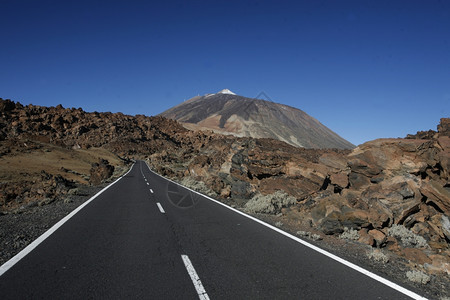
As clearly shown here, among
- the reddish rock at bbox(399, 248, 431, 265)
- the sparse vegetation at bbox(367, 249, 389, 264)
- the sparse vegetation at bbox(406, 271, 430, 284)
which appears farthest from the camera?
the reddish rock at bbox(399, 248, 431, 265)

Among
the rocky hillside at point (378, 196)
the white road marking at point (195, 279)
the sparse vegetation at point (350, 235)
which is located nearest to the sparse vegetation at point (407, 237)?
the rocky hillside at point (378, 196)

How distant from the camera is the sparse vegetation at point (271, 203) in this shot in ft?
34.5

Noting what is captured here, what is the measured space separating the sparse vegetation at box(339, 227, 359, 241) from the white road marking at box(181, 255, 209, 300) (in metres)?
4.39

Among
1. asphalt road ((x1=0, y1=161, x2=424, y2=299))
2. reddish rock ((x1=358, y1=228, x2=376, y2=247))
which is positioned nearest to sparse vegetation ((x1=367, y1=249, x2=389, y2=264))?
asphalt road ((x1=0, y1=161, x2=424, y2=299))

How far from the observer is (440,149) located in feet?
29.5

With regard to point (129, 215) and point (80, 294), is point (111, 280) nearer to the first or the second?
point (80, 294)

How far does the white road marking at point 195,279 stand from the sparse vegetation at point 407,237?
5.75 m

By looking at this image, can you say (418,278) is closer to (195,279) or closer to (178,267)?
(195,279)

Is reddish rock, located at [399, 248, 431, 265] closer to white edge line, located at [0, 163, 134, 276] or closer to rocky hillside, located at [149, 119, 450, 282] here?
rocky hillside, located at [149, 119, 450, 282]

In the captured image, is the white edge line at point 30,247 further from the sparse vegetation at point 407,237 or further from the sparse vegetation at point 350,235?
the sparse vegetation at point 407,237

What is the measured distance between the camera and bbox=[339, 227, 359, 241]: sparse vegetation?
282 inches

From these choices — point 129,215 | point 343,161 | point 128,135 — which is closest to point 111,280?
point 129,215

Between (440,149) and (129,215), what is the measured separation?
10553 millimetres

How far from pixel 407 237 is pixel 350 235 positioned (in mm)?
1570
